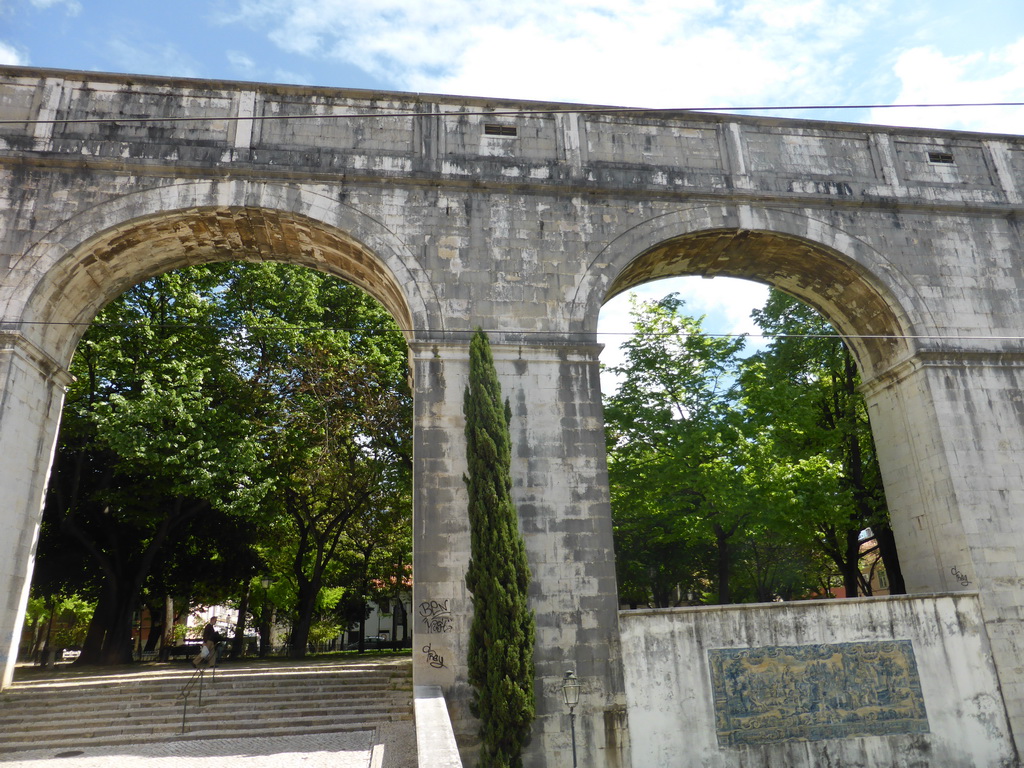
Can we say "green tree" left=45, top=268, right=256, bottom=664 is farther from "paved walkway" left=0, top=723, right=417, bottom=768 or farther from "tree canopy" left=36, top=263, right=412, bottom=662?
"paved walkway" left=0, top=723, right=417, bottom=768

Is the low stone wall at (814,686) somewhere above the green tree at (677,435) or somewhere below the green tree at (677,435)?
below

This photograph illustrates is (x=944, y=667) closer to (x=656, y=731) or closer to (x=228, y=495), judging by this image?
(x=656, y=731)

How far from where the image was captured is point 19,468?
1087 centimetres

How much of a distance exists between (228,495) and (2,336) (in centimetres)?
672

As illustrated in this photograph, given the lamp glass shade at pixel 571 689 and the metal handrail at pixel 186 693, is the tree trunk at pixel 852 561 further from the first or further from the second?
the metal handrail at pixel 186 693

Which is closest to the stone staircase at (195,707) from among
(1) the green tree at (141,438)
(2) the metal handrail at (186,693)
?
(2) the metal handrail at (186,693)

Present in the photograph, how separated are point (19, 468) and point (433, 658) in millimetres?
6952

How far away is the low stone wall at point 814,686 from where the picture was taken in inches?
398

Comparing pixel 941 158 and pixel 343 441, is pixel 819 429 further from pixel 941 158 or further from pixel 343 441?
pixel 343 441

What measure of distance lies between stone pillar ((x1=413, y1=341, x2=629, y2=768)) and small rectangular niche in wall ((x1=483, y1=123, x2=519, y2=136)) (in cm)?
425

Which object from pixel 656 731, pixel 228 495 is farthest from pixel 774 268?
pixel 228 495

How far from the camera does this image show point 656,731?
9961 millimetres

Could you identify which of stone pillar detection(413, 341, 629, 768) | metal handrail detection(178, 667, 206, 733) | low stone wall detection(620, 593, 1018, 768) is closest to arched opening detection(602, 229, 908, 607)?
stone pillar detection(413, 341, 629, 768)

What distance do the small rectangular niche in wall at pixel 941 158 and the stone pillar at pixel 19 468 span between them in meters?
16.4
